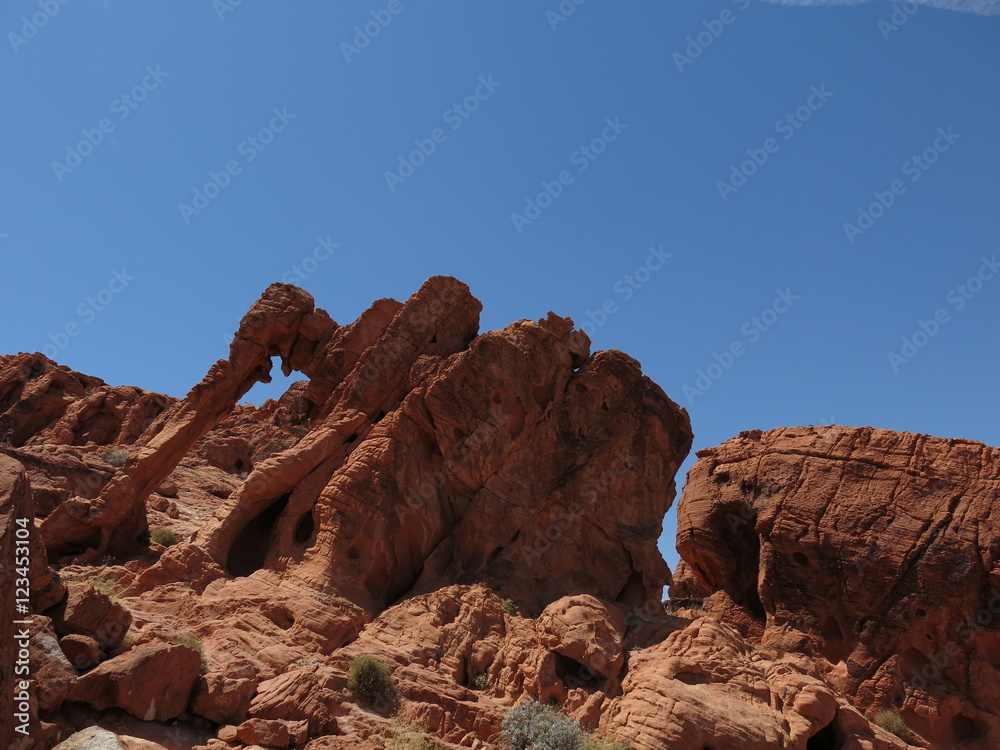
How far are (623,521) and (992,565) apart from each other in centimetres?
1091

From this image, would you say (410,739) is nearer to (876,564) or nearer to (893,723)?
(893,723)

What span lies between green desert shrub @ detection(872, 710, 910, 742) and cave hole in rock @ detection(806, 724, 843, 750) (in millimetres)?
4763

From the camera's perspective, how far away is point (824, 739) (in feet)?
56.2

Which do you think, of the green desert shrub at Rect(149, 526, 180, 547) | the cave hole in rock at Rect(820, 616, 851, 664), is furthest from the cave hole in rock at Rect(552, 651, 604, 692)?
the green desert shrub at Rect(149, 526, 180, 547)

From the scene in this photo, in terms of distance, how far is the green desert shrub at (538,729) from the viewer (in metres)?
14.7

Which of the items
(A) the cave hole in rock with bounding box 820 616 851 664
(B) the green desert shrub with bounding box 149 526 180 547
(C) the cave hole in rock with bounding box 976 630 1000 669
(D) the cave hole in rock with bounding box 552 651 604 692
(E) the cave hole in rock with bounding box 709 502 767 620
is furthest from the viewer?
(E) the cave hole in rock with bounding box 709 502 767 620

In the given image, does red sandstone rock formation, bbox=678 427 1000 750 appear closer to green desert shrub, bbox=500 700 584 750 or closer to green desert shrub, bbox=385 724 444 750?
green desert shrub, bbox=500 700 584 750

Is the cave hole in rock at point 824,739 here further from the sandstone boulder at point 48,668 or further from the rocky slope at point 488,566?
the sandstone boulder at point 48,668

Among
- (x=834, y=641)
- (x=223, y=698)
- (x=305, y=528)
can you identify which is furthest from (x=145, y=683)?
(x=834, y=641)

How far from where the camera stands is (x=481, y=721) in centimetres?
1545

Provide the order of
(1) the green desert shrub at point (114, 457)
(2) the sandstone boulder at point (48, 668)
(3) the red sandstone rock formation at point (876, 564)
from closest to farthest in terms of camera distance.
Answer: (2) the sandstone boulder at point (48, 668) < (3) the red sandstone rock formation at point (876, 564) < (1) the green desert shrub at point (114, 457)

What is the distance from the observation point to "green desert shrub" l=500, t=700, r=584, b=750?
1467 centimetres

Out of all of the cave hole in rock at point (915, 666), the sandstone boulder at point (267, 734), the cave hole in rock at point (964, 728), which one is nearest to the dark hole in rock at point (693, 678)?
the sandstone boulder at point (267, 734)

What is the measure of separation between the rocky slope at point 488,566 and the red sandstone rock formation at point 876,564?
7 cm
